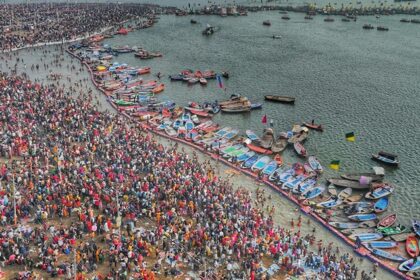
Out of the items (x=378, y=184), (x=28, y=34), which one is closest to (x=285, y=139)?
(x=378, y=184)

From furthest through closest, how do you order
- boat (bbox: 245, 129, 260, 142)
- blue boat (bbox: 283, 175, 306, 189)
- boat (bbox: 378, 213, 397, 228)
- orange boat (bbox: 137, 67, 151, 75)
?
orange boat (bbox: 137, 67, 151, 75)
boat (bbox: 245, 129, 260, 142)
blue boat (bbox: 283, 175, 306, 189)
boat (bbox: 378, 213, 397, 228)

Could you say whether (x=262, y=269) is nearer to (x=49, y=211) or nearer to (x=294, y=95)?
(x=49, y=211)

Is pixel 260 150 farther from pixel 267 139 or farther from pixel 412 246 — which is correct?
pixel 412 246

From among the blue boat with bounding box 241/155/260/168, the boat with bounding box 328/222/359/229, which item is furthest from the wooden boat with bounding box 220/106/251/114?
the boat with bounding box 328/222/359/229

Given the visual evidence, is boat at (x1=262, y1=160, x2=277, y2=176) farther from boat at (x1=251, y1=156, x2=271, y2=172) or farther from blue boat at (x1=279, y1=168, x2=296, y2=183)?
blue boat at (x1=279, y1=168, x2=296, y2=183)

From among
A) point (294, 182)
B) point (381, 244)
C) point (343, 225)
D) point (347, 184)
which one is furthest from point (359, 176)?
point (381, 244)

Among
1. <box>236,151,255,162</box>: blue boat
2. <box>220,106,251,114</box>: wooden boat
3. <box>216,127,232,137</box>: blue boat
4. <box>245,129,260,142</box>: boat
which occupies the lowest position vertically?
<box>236,151,255,162</box>: blue boat
